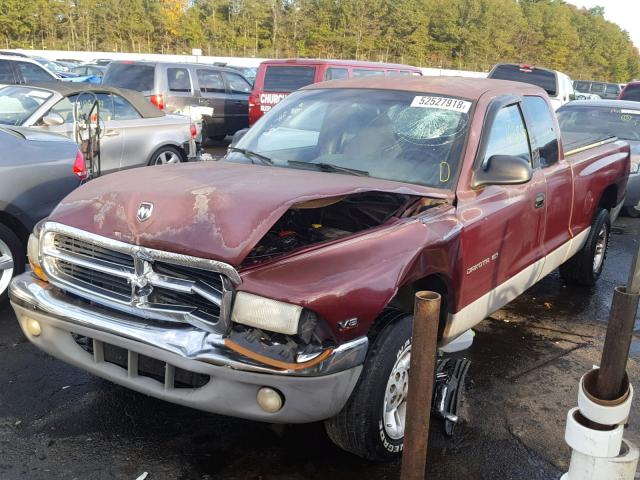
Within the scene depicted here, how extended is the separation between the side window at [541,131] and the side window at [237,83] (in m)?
10.5

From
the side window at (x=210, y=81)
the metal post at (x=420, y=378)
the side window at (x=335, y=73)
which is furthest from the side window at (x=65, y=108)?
the metal post at (x=420, y=378)

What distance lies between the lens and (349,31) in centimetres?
7319

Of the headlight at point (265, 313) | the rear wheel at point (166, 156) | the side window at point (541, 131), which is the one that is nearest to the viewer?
the headlight at point (265, 313)

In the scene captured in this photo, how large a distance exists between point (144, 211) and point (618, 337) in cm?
199

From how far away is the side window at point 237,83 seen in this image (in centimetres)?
1432

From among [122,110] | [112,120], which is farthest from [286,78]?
[112,120]

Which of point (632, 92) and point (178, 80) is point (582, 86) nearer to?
point (632, 92)

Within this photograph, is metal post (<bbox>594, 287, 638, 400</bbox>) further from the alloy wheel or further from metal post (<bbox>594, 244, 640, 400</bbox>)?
the alloy wheel

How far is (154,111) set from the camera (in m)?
9.16

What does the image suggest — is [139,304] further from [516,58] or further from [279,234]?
[516,58]

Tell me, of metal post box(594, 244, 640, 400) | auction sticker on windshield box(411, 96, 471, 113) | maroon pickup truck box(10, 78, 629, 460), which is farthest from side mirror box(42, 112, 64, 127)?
metal post box(594, 244, 640, 400)

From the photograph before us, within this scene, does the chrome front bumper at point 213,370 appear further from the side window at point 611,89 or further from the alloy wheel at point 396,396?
the side window at point 611,89

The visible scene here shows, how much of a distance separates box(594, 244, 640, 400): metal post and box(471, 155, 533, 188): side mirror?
4.46 feet

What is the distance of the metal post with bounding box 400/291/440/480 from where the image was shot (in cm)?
195
